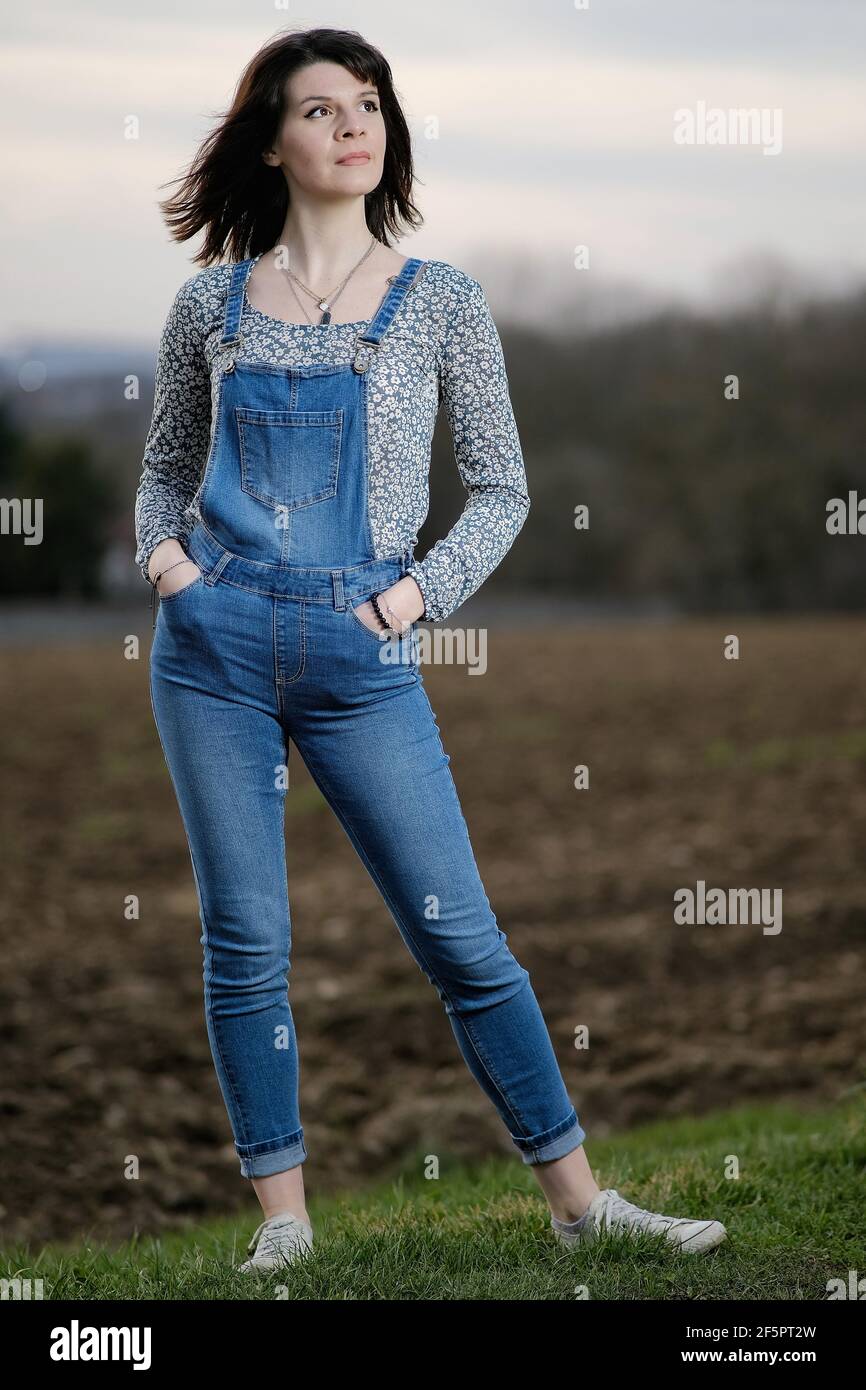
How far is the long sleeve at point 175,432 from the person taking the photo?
103 inches

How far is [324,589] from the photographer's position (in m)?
2.45

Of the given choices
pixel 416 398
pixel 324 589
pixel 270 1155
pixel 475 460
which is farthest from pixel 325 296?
pixel 270 1155

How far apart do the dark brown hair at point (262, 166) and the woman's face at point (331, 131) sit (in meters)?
0.03

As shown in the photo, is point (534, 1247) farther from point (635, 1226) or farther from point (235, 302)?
point (235, 302)

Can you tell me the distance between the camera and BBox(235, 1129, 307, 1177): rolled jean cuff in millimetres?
2600

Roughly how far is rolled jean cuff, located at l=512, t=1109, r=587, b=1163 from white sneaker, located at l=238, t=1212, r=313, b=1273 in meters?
0.40

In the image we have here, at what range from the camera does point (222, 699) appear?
2479 millimetres

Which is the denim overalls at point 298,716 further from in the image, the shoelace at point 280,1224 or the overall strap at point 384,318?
the shoelace at point 280,1224

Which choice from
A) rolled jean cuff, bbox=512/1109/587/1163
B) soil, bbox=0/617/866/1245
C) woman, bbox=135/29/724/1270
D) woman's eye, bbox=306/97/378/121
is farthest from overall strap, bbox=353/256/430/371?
soil, bbox=0/617/866/1245

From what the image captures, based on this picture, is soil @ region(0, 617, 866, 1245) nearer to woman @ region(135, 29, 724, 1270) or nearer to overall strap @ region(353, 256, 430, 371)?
woman @ region(135, 29, 724, 1270)

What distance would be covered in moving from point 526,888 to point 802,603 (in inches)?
1101
